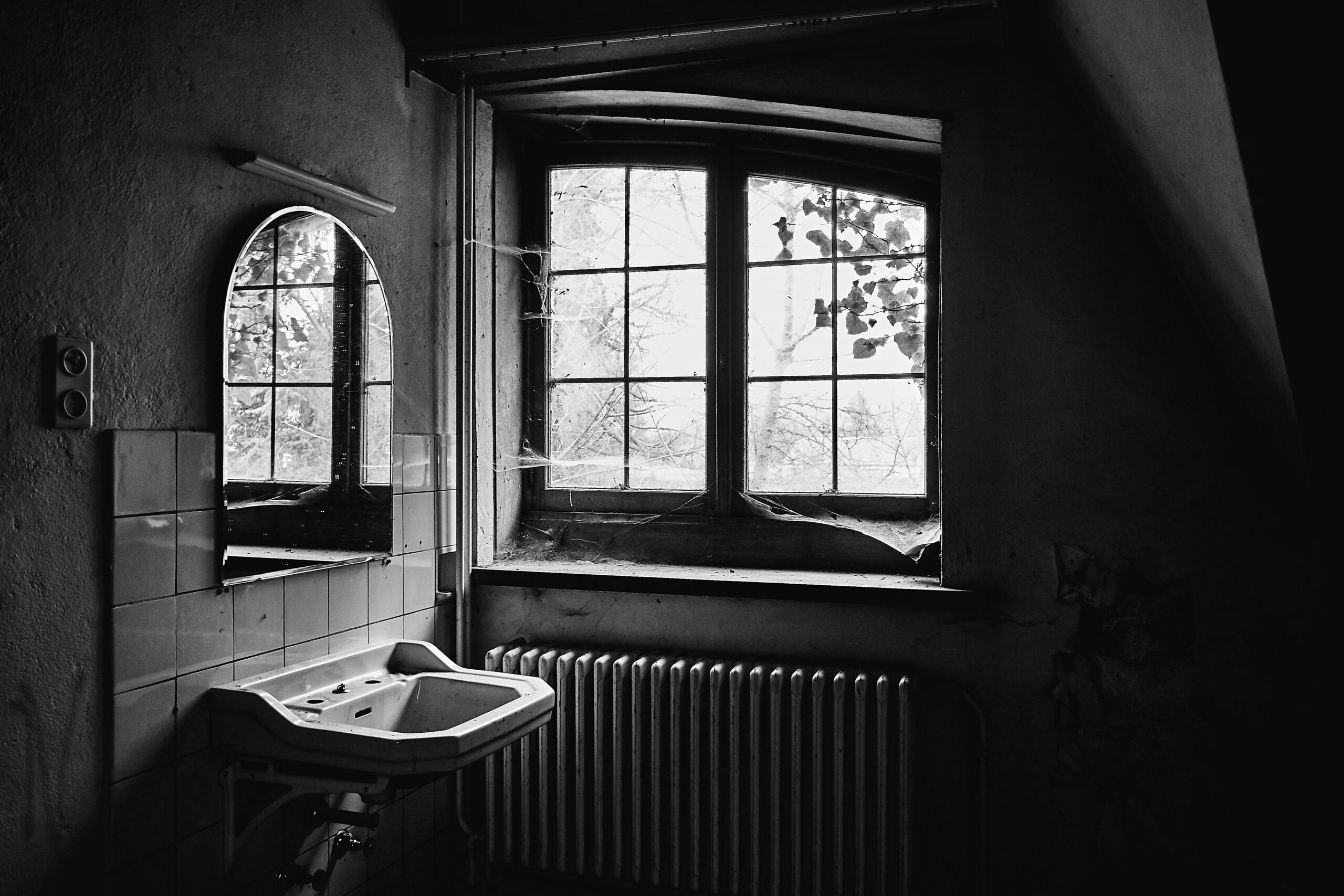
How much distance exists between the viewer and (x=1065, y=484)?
202 centimetres

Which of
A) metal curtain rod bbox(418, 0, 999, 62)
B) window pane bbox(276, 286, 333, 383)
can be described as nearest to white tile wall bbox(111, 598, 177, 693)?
window pane bbox(276, 286, 333, 383)

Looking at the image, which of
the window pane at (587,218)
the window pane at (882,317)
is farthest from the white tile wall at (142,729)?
the window pane at (882,317)

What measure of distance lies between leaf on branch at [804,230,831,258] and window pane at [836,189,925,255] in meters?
0.03

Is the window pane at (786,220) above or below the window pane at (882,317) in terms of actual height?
above

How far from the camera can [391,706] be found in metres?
1.96

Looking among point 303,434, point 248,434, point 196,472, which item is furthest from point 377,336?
point 196,472

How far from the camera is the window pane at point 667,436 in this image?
2562mm

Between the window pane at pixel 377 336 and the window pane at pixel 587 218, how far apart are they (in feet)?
2.34

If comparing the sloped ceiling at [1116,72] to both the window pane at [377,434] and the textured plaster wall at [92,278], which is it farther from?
the window pane at [377,434]

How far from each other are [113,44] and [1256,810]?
2.66 m

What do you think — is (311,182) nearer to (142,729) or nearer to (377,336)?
(377,336)

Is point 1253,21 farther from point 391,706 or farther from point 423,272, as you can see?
point 391,706

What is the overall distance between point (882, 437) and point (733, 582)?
2.01 feet

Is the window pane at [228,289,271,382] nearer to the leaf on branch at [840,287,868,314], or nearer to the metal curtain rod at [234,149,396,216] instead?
the metal curtain rod at [234,149,396,216]
